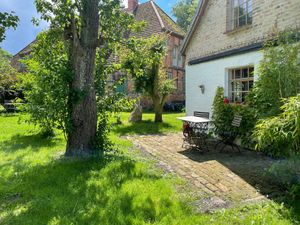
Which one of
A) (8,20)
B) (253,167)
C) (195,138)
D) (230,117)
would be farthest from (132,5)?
(8,20)

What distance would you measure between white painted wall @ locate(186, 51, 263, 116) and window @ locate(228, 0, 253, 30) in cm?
124

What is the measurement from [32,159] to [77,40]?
10.3 feet

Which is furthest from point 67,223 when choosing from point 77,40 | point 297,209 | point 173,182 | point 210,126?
point 210,126

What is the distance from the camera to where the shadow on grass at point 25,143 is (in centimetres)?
779

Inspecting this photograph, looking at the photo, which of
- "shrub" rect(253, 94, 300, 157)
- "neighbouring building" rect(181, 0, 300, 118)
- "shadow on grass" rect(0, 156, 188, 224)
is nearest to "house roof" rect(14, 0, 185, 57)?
"neighbouring building" rect(181, 0, 300, 118)

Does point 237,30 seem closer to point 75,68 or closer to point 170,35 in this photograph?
point 75,68

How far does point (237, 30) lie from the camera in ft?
28.7

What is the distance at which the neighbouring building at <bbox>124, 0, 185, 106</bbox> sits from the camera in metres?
23.4

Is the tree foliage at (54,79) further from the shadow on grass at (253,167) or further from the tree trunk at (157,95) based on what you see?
the tree trunk at (157,95)

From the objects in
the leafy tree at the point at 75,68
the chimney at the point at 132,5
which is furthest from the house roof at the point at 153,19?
the leafy tree at the point at 75,68

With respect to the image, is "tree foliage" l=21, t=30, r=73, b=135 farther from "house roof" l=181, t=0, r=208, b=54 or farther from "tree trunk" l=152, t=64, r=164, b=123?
"tree trunk" l=152, t=64, r=164, b=123

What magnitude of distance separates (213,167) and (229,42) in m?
5.10

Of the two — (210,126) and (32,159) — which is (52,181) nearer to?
(32,159)

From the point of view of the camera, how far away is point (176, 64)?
25281 mm
